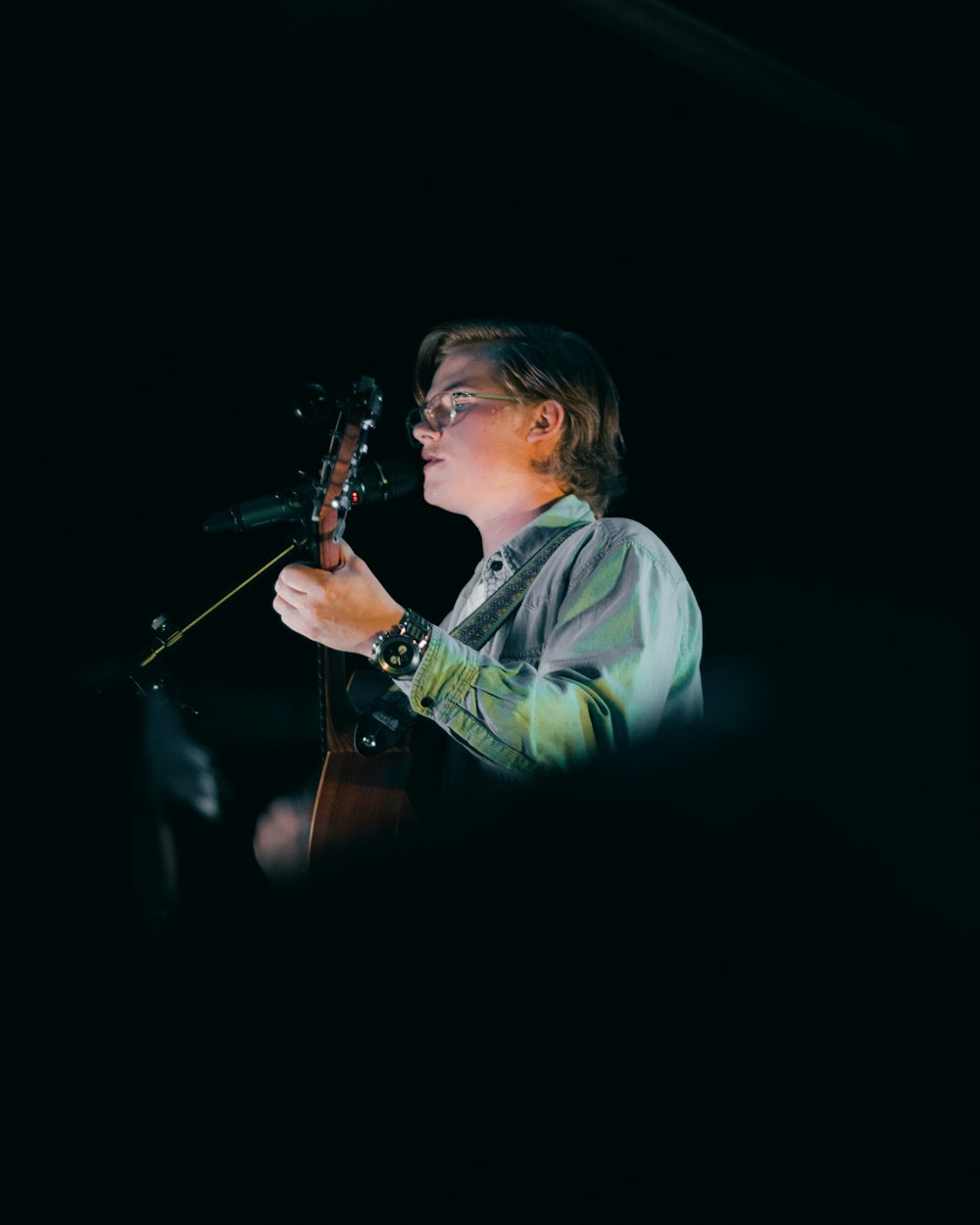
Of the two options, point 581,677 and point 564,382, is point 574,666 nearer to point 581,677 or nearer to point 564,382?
point 581,677

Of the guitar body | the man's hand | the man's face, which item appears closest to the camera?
the man's hand

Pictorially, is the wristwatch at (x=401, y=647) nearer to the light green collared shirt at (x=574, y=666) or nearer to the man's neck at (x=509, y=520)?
the light green collared shirt at (x=574, y=666)

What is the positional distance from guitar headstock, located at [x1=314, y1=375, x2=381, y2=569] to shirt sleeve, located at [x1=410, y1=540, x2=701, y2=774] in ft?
0.67

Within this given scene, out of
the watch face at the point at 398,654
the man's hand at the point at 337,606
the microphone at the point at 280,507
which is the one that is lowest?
the watch face at the point at 398,654

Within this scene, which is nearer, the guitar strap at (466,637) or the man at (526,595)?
the man at (526,595)

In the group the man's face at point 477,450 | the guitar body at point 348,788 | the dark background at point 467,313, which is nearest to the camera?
the guitar body at point 348,788

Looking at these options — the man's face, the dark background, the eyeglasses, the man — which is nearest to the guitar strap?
the man

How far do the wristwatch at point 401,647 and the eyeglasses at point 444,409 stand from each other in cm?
58

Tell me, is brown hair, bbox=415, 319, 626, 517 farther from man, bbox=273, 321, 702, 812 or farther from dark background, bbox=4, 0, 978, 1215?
dark background, bbox=4, 0, 978, 1215

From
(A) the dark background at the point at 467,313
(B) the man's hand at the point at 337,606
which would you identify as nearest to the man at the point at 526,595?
(B) the man's hand at the point at 337,606

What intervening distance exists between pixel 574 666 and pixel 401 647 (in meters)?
0.27

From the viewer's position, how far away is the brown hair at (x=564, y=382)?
2.01 m

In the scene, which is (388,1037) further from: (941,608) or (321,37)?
(321,37)

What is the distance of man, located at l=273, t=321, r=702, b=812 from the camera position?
149 cm
